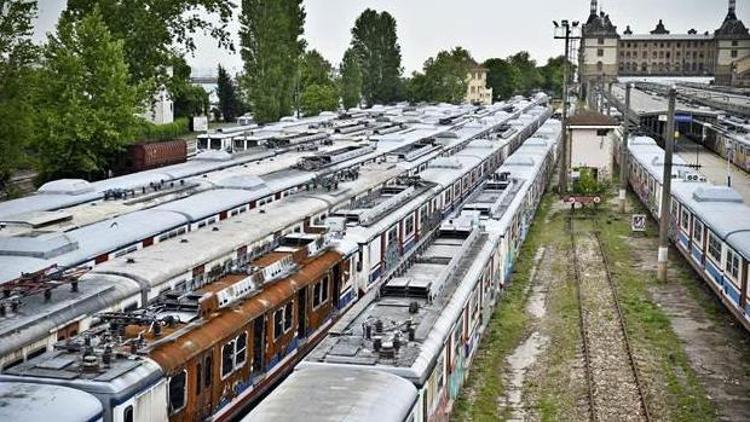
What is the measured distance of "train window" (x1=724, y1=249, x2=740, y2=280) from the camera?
2447 centimetres

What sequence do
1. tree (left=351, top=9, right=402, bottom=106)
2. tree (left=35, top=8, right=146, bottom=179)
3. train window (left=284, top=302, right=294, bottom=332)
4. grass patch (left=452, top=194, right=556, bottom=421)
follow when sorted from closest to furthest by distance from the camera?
train window (left=284, top=302, right=294, bottom=332), grass patch (left=452, top=194, right=556, bottom=421), tree (left=35, top=8, right=146, bottom=179), tree (left=351, top=9, right=402, bottom=106)

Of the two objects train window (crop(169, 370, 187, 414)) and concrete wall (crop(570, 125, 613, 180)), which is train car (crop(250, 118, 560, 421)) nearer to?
train window (crop(169, 370, 187, 414))

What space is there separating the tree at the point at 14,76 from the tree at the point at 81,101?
739cm

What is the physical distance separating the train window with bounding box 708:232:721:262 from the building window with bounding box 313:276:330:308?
12909 mm

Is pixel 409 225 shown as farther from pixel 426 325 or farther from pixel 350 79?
pixel 350 79

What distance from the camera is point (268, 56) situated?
66.7 metres

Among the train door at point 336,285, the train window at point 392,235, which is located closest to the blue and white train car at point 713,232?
the train window at point 392,235

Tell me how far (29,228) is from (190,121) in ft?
230

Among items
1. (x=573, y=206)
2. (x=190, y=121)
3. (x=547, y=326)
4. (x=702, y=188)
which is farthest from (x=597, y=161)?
(x=190, y=121)

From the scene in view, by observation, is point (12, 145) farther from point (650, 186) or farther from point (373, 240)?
point (650, 186)

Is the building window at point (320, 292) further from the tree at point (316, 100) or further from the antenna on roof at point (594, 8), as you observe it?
the antenna on roof at point (594, 8)

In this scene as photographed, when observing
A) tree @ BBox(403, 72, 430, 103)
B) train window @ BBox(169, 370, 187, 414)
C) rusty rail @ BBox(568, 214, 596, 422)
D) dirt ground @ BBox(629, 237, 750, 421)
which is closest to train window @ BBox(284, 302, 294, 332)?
train window @ BBox(169, 370, 187, 414)

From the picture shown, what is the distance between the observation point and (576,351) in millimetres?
22953

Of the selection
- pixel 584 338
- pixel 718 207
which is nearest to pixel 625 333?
pixel 584 338
